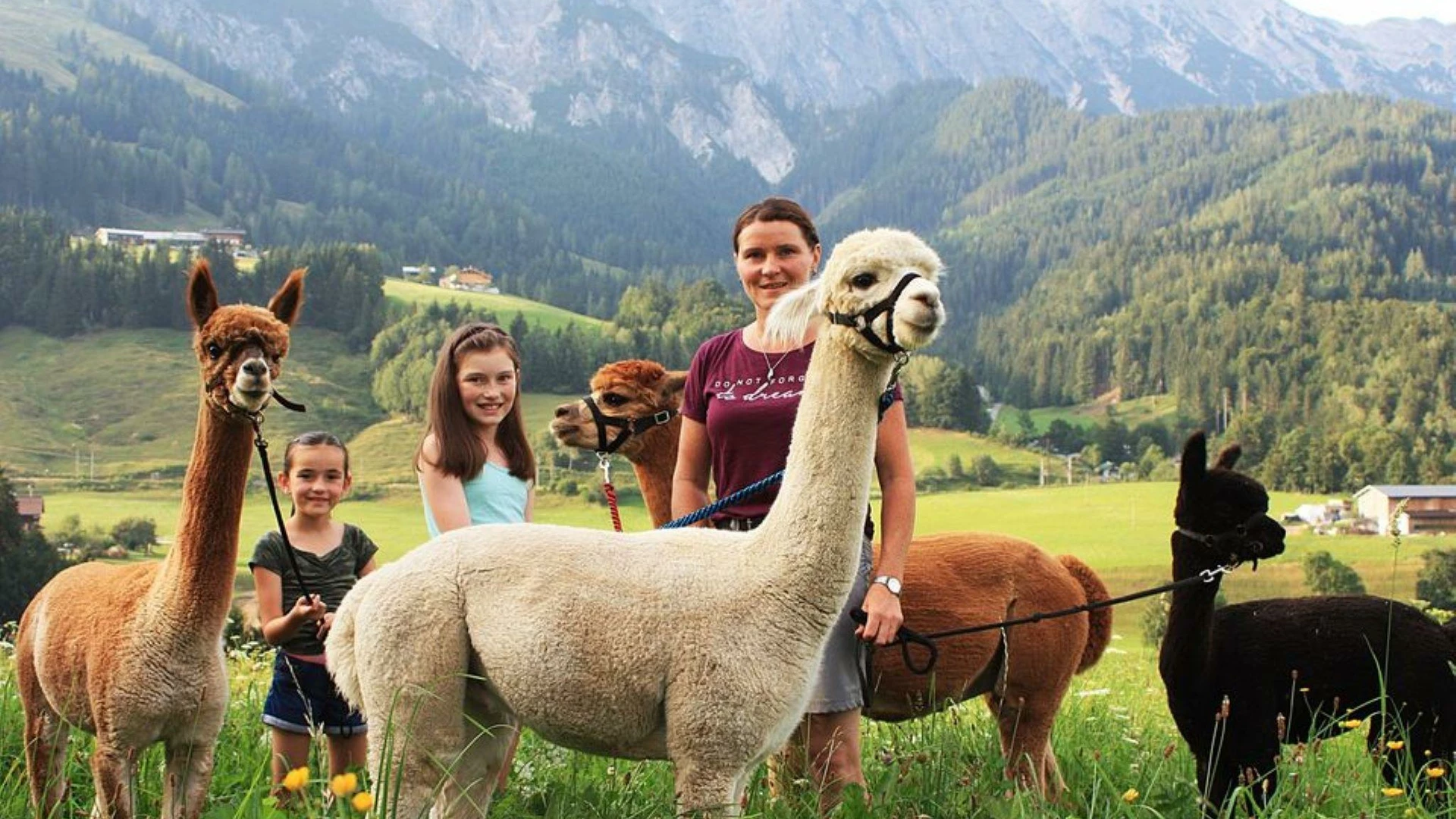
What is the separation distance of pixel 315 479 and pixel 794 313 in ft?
6.94

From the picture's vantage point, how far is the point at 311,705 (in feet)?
15.0

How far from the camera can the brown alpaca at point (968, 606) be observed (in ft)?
17.4

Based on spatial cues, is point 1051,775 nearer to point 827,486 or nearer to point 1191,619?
point 1191,619

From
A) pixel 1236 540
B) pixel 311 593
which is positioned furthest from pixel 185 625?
pixel 1236 540

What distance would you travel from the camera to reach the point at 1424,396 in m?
126

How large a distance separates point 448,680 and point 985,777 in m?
2.54

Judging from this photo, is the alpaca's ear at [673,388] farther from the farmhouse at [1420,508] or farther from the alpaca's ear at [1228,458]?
the farmhouse at [1420,508]

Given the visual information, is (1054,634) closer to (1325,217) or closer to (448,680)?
(448,680)

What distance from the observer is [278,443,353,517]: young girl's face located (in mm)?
4582

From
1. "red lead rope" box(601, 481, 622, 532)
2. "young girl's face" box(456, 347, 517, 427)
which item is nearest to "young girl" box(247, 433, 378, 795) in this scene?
"young girl's face" box(456, 347, 517, 427)

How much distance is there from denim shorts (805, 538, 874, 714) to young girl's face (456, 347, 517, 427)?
136cm

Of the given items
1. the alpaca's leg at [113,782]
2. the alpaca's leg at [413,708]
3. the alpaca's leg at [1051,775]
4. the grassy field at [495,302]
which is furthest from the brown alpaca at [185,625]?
the grassy field at [495,302]

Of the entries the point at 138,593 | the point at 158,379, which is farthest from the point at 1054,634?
the point at 158,379

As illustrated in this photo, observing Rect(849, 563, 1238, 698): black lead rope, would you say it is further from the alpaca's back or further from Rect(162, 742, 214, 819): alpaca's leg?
Rect(162, 742, 214, 819): alpaca's leg
